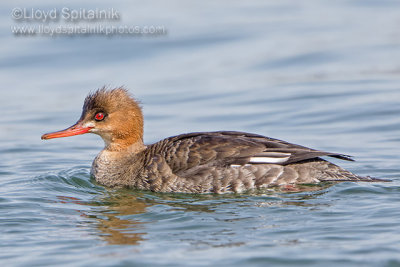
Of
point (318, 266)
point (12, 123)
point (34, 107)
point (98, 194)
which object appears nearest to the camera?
point (318, 266)

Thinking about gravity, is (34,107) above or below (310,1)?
below

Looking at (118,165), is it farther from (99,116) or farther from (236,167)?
(236,167)

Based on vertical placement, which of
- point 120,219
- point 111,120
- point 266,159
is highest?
point 111,120

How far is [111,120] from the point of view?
1120 centimetres

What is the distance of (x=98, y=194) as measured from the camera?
1064cm

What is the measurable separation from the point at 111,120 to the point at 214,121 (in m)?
4.36

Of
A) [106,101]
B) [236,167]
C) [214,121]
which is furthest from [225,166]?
[214,121]

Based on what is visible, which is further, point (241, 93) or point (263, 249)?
point (241, 93)

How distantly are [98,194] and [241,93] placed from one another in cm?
714

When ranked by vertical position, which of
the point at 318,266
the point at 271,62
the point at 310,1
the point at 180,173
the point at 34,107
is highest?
the point at 310,1

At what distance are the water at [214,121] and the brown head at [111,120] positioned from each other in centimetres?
72

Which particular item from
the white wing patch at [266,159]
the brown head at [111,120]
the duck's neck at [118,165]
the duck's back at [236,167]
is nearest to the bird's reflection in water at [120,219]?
the duck's neck at [118,165]

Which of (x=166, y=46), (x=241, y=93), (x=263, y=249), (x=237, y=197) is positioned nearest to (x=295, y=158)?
(x=237, y=197)

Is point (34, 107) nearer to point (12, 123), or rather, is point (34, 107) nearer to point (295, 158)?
point (12, 123)
